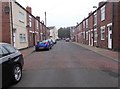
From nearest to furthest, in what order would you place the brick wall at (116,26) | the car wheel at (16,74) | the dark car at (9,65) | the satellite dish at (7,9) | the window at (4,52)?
1. the dark car at (9,65)
2. the window at (4,52)
3. the car wheel at (16,74)
4. the brick wall at (116,26)
5. the satellite dish at (7,9)

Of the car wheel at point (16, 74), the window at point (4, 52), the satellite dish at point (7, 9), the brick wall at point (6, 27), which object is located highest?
the satellite dish at point (7, 9)

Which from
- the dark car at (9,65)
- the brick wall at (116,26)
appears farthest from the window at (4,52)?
the brick wall at (116,26)

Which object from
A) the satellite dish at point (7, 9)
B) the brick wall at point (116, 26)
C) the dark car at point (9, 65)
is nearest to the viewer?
the dark car at point (9, 65)

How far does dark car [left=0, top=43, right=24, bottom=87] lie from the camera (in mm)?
6152

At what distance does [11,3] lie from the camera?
20.2m

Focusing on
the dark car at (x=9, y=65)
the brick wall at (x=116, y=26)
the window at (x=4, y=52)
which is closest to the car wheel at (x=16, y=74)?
the dark car at (x=9, y=65)

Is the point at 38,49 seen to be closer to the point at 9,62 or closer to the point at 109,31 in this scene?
the point at 109,31

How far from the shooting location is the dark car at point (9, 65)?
242 inches

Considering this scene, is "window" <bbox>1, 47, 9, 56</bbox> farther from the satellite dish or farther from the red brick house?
the satellite dish

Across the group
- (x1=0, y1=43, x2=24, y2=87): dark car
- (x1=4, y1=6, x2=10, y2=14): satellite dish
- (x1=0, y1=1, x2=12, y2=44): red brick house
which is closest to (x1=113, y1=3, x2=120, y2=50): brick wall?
(x1=0, y1=1, x2=12, y2=44): red brick house

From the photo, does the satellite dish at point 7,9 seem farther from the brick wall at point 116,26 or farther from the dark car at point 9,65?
the dark car at point 9,65

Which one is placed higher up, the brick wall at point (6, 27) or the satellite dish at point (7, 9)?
the satellite dish at point (7, 9)

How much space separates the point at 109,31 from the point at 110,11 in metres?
2.17

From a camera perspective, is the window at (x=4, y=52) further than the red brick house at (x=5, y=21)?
No
